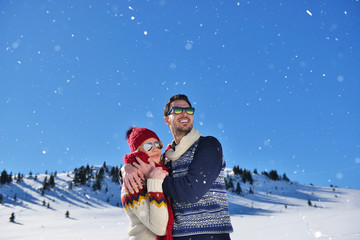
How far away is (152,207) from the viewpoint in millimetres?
2414

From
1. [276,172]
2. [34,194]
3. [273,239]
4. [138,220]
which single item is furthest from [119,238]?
[276,172]

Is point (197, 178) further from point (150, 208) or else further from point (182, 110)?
point (182, 110)

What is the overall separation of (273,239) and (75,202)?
53357 millimetres

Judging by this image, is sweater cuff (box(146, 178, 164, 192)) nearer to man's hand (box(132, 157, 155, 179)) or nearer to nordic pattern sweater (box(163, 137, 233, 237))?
nordic pattern sweater (box(163, 137, 233, 237))

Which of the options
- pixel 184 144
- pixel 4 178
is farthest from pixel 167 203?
pixel 4 178

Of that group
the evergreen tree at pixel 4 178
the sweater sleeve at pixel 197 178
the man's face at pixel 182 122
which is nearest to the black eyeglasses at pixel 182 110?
the man's face at pixel 182 122

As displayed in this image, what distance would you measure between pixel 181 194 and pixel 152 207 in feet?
1.06

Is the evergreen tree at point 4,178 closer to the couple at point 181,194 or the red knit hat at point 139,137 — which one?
the red knit hat at point 139,137

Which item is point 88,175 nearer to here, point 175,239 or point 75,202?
point 75,202

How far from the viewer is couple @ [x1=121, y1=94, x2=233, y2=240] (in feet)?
7.95

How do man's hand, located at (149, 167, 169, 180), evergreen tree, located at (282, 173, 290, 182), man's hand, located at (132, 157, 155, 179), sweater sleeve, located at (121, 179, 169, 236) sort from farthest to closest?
1. evergreen tree, located at (282, 173, 290, 182)
2. man's hand, located at (132, 157, 155, 179)
3. man's hand, located at (149, 167, 169, 180)
4. sweater sleeve, located at (121, 179, 169, 236)

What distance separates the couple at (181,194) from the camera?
242 centimetres

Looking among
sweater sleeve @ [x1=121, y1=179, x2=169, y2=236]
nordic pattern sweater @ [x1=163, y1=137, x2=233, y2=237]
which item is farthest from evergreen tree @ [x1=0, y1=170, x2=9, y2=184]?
nordic pattern sweater @ [x1=163, y1=137, x2=233, y2=237]

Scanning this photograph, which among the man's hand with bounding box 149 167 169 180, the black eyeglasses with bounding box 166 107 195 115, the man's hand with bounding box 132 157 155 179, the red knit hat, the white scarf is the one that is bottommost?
the man's hand with bounding box 149 167 169 180
